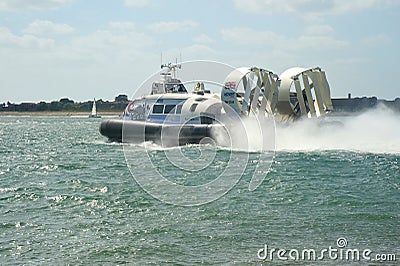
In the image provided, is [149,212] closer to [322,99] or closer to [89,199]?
[89,199]

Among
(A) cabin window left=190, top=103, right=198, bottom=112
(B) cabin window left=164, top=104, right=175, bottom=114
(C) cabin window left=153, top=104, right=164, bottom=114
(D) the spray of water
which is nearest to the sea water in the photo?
(D) the spray of water

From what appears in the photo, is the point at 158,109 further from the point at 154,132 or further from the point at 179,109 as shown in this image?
the point at 154,132

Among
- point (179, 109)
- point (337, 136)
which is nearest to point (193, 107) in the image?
point (179, 109)

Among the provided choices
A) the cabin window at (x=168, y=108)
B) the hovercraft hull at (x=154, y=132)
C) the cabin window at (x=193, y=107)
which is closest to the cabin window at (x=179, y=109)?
the cabin window at (x=168, y=108)

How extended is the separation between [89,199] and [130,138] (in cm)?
1563

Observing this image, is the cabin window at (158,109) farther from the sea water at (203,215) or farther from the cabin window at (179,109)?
the sea water at (203,215)

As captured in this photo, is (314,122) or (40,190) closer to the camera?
(40,190)

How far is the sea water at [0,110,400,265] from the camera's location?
29.7 ft

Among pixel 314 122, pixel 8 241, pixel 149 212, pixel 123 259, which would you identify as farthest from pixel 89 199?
pixel 314 122

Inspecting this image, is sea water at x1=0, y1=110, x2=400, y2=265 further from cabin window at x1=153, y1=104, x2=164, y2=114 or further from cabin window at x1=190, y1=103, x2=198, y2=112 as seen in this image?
cabin window at x1=153, y1=104, x2=164, y2=114

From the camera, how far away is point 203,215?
A: 1167 cm

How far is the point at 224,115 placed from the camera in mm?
26531

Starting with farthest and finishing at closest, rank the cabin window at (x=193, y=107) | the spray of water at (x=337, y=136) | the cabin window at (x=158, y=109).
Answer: the cabin window at (x=158, y=109) < the cabin window at (x=193, y=107) < the spray of water at (x=337, y=136)

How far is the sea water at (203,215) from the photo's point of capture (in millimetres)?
9047
